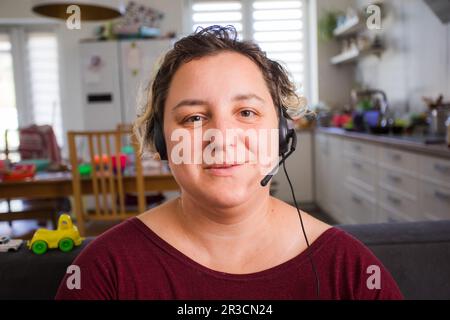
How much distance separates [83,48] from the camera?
4.22m

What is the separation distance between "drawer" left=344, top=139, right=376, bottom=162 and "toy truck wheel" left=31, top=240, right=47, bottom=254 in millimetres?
2296

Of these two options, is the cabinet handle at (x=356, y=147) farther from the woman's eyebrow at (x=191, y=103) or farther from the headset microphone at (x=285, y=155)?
the woman's eyebrow at (x=191, y=103)

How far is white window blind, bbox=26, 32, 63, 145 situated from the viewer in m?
4.63

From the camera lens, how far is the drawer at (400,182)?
2223 millimetres

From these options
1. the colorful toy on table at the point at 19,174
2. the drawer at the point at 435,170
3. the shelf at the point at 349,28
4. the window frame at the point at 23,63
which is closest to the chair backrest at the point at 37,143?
the colorful toy on table at the point at 19,174

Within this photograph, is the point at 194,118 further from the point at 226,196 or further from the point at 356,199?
the point at 356,199

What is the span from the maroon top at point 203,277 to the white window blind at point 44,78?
14.4ft

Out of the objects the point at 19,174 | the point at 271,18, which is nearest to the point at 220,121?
the point at 19,174

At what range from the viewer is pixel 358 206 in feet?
10.1

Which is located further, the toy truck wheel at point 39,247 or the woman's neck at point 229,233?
the toy truck wheel at point 39,247
